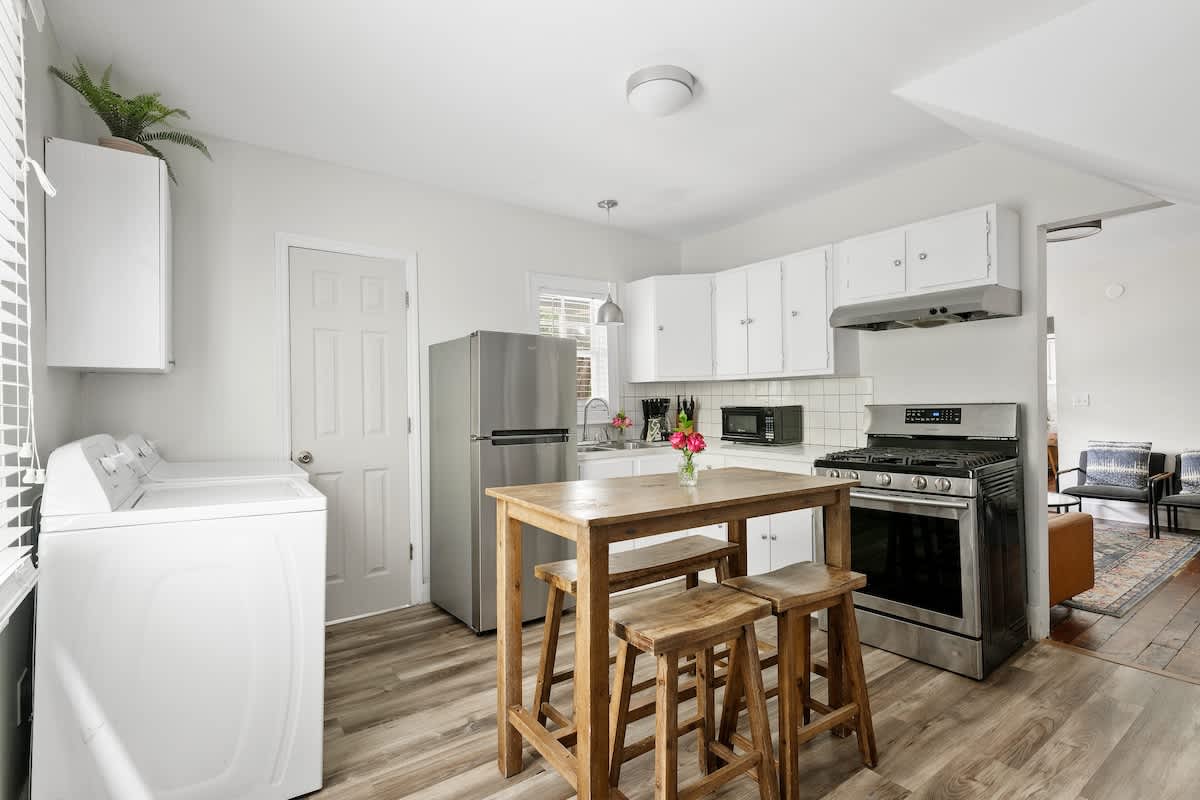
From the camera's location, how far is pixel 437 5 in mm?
2053

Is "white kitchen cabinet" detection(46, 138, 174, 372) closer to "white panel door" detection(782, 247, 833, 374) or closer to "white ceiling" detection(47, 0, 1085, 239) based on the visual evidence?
"white ceiling" detection(47, 0, 1085, 239)

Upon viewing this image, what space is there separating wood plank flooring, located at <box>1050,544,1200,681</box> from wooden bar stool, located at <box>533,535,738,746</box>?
212 cm

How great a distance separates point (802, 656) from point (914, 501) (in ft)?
3.69

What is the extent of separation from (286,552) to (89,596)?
1.57ft

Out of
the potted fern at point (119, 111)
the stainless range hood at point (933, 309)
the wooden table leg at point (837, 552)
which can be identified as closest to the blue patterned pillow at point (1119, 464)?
the stainless range hood at point (933, 309)

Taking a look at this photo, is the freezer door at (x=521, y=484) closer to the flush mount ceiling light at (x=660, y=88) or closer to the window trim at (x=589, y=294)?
the window trim at (x=589, y=294)

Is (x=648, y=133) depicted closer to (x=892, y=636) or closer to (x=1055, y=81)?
(x=1055, y=81)

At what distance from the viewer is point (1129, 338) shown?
6000 millimetres

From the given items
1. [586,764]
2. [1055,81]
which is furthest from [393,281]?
[1055,81]

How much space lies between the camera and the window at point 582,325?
14.3 feet

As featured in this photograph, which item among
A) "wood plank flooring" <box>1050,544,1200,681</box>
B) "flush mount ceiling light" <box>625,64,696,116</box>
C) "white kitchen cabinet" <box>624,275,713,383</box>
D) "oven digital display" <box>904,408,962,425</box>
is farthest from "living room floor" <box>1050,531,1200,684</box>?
"flush mount ceiling light" <box>625,64,696,116</box>

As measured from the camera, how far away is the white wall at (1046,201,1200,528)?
556 centimetres

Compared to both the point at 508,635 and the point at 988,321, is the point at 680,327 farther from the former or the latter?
the point at 508,635

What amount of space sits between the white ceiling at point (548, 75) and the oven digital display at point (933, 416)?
4.80 ft
